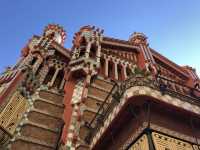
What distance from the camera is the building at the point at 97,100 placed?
7.23 metres

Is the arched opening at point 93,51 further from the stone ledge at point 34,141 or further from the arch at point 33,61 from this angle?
the stone ledge at point 34,141

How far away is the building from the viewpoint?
7.23 m

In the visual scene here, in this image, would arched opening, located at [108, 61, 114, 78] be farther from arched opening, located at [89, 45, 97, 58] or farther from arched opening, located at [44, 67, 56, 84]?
arched opening, located at [44, 67, 56, 84]

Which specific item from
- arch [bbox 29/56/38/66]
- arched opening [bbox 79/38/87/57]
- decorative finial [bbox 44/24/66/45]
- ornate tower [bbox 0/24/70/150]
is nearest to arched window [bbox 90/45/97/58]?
arched opening [bbox 79/38/87/57]

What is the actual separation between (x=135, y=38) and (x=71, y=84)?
1178cm

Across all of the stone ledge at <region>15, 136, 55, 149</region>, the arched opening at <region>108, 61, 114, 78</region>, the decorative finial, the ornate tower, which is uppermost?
the decorative finial

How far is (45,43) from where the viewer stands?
2036cm

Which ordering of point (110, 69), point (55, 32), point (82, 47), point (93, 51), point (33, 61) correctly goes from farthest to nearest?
point (55, 32), point (33, 61), point (110, 69), point (93, 51), point (82, 47)

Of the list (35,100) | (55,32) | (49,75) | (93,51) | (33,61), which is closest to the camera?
(35,100)

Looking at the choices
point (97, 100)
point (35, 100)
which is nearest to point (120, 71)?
point (97, 100)

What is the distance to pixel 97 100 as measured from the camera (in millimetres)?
13102

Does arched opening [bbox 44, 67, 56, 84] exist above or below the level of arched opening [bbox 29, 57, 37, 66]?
below

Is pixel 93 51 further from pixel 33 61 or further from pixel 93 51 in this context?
pixel 33 61

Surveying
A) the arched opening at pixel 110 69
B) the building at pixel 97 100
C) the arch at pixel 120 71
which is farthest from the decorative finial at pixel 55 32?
the arch at pixel 120 71
